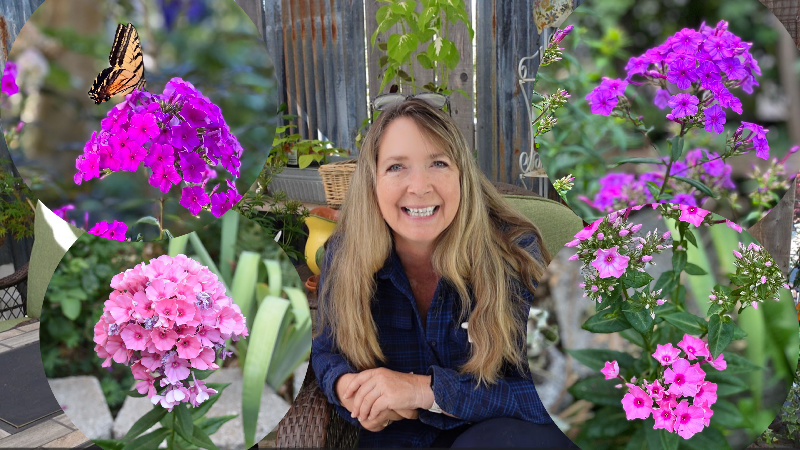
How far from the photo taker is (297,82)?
346 cm

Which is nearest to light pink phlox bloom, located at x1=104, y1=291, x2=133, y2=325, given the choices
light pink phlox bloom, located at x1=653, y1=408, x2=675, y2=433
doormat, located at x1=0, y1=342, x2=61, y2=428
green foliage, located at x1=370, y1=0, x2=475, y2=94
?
doormat, located at x1=0, y1=342, x2=61, y2=428

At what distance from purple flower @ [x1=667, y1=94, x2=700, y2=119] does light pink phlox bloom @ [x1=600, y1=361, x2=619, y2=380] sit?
1.73 ft

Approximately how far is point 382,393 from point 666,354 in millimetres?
611

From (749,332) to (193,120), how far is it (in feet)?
4.04

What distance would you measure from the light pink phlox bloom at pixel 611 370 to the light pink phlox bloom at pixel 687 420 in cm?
13

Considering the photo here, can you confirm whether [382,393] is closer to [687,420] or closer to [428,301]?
[428,301]

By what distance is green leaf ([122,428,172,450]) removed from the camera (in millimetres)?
1428

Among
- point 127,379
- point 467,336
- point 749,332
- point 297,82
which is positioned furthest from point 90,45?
point 297,82

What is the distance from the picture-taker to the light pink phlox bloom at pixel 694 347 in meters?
1.24

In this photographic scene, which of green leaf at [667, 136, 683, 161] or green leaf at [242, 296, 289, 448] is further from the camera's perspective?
green leaf at [242, 296, 289, 448]

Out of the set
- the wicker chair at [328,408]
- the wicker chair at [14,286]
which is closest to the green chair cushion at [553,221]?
the wicker chair at [328,408]

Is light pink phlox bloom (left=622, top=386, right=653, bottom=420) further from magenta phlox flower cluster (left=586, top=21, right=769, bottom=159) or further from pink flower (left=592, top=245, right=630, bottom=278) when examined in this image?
magenta phlox flower cluster (left=586, top=21, right=769, bottom=159)

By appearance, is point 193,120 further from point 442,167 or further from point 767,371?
point 767,371

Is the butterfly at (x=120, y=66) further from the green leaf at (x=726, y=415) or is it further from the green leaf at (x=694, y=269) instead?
the green leaf at (x=726, y=415)
